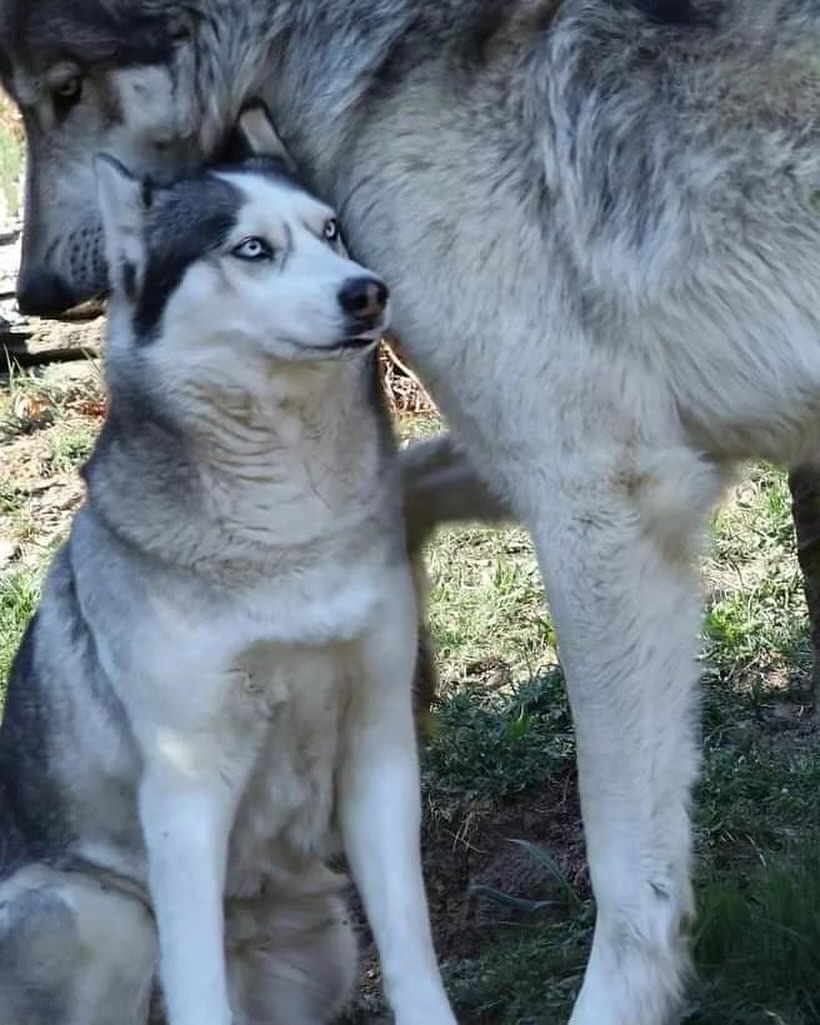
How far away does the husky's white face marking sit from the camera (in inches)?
129

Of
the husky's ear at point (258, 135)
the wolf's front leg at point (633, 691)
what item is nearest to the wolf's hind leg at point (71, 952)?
the wolf's front leg at point (633, 691)

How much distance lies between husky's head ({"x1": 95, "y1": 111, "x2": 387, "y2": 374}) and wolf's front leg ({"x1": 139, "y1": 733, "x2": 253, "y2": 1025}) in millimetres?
736

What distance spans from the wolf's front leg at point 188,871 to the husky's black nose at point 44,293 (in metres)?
0.96

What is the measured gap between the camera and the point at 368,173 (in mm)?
3635

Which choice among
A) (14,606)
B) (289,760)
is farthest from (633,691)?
(14,606)

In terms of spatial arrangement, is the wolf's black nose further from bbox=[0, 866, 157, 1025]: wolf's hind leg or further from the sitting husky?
bbox=[0, 866, 157, 1025]: wolf's hind leg

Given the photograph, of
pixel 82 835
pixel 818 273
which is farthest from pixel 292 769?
pixel 818 273

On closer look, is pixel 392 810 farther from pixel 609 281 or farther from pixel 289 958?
pixel 609 281

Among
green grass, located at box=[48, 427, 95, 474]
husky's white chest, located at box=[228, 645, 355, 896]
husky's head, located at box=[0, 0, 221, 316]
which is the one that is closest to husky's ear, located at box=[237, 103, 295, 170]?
husky's head, located at box=[0, 0, 221, 316]

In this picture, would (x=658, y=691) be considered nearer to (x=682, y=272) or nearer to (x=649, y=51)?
(x=682, y=272)

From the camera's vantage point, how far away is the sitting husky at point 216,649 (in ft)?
11.4

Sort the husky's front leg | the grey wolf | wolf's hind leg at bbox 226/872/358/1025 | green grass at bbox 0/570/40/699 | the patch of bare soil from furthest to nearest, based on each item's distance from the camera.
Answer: green grass at bbox 0/570/40/699 → the patch of bare soil → wolf's hind leg at bbox 226/872/358/1025 → the husky's front leg → the grey wolf

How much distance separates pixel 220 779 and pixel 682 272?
128 cm

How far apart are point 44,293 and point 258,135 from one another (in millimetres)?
567
